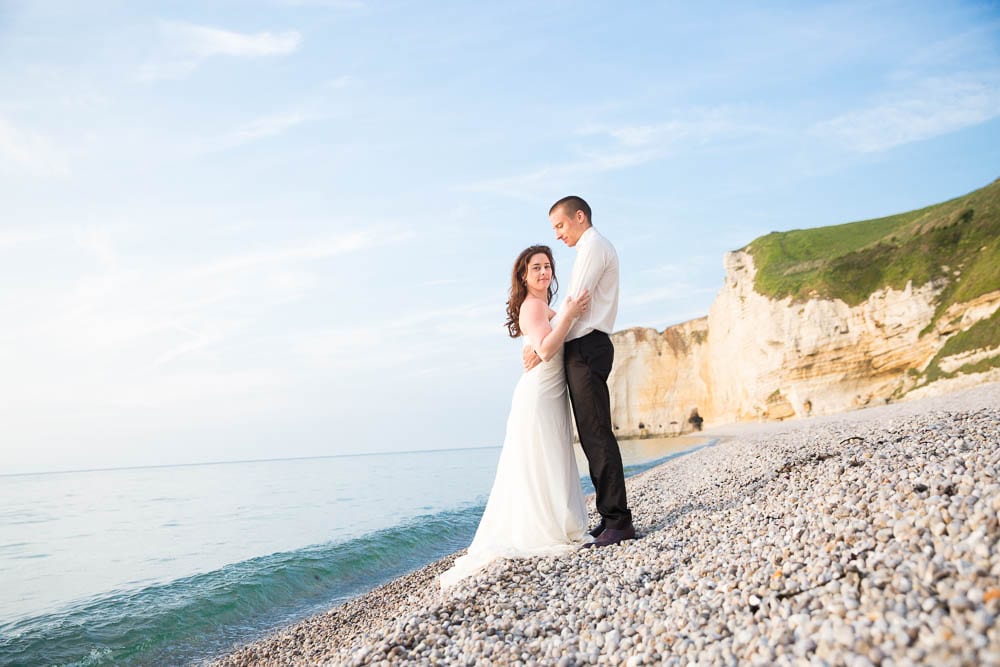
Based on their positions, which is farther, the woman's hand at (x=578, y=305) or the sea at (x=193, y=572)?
the sea at (x=193, y=572)

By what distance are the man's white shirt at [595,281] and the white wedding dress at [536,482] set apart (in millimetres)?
456

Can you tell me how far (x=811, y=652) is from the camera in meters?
2.29

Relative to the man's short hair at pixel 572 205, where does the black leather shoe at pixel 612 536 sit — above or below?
below

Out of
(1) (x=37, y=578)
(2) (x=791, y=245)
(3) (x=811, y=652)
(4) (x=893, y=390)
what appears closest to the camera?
(3) (x=811, y=652)

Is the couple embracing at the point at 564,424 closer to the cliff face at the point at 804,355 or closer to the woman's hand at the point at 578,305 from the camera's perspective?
the woman's hand at the point at 578,305

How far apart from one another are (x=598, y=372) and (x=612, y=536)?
1.49 metres

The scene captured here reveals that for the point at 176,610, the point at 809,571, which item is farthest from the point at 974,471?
the point at 176,610

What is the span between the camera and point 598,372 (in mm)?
5477

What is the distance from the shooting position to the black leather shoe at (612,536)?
531cm

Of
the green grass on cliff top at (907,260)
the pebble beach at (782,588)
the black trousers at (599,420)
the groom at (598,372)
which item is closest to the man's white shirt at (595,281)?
the groom at (598,372)

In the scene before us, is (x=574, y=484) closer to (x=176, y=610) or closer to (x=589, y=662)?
(x=589, y=662)

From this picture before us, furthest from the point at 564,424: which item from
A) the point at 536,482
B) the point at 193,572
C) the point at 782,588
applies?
the point at 193,572

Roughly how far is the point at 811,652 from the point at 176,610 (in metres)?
8.18

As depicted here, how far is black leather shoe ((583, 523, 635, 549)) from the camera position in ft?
17.4
